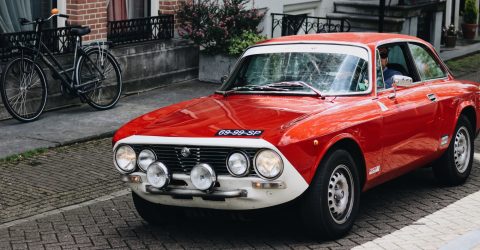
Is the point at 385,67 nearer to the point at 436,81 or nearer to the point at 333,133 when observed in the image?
the point at 436,81

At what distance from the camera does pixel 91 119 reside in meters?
12.9

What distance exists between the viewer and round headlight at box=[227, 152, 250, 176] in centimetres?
704

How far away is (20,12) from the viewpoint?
13.7 meters

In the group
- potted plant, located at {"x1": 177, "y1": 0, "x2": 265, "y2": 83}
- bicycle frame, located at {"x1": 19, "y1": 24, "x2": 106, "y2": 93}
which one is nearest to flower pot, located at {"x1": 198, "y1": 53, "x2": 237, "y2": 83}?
potted plant, located at {"x1": 177, "y1": 0, "x2": 265, "y2": 83}

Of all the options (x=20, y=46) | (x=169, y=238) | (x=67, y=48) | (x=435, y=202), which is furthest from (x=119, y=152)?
(x=67, y=48)

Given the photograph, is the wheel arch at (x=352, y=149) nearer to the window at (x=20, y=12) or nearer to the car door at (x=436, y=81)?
the car door at (x=436, y=81)

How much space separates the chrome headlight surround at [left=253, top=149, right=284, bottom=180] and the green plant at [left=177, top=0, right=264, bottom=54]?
29.8 ft

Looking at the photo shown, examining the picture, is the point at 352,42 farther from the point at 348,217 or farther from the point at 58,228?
the point at 58,228

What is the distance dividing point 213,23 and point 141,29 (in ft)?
4.04

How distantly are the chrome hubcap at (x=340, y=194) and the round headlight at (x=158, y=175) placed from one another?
123cm

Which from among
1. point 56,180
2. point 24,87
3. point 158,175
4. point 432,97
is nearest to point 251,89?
point 158,175

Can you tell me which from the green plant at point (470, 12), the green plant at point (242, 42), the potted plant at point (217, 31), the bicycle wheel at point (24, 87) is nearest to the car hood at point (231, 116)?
the bicycle wheel at point (24, 87)

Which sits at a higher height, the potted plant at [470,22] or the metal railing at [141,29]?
the metal railing at [141,29]

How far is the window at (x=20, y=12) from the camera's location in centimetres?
1345
